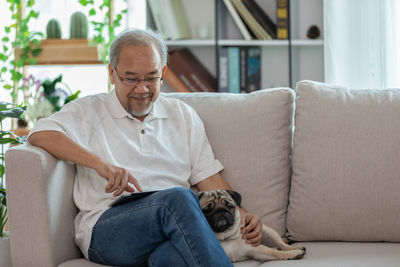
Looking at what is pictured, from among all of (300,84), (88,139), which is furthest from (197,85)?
(88,139)

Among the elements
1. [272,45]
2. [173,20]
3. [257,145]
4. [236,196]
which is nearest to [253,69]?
[272,45]

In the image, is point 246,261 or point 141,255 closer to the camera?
point 141,255

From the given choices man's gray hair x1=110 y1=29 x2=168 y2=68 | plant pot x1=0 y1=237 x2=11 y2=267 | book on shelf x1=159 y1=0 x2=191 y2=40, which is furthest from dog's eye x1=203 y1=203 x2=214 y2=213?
book on shelf x1=159 y1=0 x2=191 y2=40

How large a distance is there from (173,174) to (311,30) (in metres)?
1.72

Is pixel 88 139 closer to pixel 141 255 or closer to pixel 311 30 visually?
pixel 141 255

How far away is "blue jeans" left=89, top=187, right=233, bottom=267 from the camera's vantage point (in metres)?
1.55

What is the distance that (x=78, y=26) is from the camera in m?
3.50

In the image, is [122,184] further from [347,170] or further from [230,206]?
[347,170]

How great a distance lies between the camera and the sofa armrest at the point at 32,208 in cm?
173

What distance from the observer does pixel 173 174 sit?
2002mm

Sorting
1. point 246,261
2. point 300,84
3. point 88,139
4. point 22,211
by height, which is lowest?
point 246,261

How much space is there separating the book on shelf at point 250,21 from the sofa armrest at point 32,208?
186 cm

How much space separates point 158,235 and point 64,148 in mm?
433

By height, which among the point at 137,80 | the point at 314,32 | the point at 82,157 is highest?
the point at 314,32
